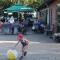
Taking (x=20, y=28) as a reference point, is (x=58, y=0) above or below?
above

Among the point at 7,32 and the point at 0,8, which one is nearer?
the point at 7,32

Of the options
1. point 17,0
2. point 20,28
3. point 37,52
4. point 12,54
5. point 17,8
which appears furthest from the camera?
point 17,0

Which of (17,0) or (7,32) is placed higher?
(17,0)

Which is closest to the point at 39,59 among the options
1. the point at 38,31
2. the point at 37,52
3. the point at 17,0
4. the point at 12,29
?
the point at 37,52

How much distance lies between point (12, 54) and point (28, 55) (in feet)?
9.63

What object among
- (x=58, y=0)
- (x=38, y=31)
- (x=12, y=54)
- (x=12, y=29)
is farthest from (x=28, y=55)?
(x=38, y=31)

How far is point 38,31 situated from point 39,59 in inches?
689

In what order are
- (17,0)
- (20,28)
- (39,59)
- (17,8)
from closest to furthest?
(39,59), (20,28), (17,8), (17,0)

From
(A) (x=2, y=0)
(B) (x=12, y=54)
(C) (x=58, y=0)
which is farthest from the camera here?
(A) (x=2, y=0)

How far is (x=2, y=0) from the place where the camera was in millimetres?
54906

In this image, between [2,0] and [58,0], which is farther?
[2,0]

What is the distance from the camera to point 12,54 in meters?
11.5

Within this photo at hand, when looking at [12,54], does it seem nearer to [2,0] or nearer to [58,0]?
[58,0]

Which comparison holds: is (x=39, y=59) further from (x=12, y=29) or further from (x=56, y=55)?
(x=12, y=29)
